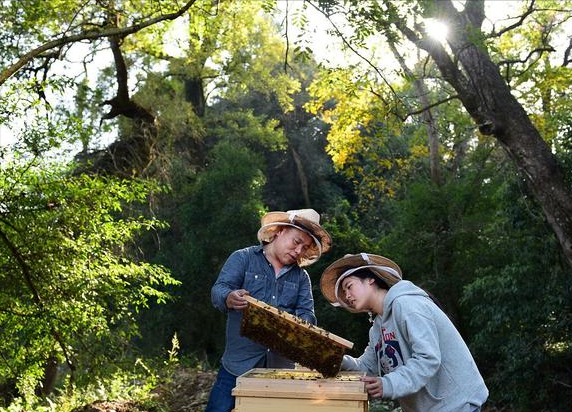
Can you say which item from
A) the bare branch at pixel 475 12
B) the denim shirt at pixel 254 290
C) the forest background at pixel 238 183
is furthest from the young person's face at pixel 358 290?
the bare branch at pixel 475 12

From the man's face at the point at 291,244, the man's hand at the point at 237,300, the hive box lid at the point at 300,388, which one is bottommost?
the hive box lid at the point at 300,388

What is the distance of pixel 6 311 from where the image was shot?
22.7ft

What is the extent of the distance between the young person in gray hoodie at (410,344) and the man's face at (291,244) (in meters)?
0.54

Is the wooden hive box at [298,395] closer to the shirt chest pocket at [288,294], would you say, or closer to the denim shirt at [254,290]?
the denim shirt at [254,290]

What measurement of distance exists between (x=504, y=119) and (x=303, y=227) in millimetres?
5371

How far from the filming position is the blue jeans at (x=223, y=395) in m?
3.85

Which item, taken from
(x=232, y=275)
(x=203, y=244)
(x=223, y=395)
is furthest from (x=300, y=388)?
(x=203, y=244)

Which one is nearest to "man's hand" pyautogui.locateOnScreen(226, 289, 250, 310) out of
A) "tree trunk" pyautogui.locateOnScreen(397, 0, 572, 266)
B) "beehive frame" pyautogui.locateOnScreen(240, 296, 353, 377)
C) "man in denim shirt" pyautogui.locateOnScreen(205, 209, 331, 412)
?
"beehive frame" pyautogui.locateOnScreen(240, 296, 353, 377)

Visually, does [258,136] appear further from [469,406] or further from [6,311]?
[469,406]

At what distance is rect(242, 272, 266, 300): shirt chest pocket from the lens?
404cm

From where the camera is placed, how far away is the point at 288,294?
13.4 ft

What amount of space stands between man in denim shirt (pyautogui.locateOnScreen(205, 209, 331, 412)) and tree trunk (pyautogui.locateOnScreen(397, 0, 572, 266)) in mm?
4434

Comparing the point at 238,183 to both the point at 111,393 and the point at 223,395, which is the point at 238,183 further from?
the point at 223,395

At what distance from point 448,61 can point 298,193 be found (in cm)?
1424
